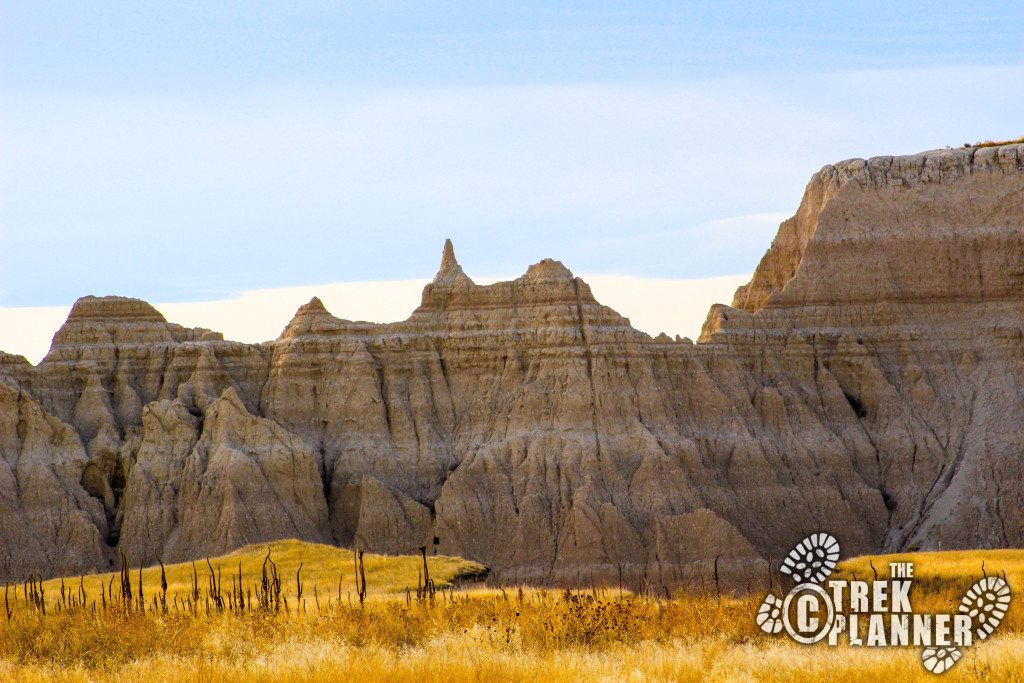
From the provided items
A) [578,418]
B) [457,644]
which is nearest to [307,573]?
[457,644]

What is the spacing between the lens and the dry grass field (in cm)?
2194

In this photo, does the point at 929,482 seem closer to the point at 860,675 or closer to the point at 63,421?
the point at 63,421

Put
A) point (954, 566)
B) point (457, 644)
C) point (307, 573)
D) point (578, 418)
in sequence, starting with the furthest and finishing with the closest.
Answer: point (578, 418), point (307, 573), point (954, 566), point (457, 644)

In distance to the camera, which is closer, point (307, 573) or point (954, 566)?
point (954, 566)

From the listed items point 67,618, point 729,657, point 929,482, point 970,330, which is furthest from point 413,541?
point 729,657

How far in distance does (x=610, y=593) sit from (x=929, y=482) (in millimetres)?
33430

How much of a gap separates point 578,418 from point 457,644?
37.9 m

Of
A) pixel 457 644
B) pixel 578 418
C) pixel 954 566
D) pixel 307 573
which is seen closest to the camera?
pixel 457 644

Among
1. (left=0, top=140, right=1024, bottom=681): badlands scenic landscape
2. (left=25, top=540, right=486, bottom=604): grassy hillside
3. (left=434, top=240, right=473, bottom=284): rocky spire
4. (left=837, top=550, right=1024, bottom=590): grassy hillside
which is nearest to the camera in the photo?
(left=837, top=550, right=1024, bottom=590): grassy hillside

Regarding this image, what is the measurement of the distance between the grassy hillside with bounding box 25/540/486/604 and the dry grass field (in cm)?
711

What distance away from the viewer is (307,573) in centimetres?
4128

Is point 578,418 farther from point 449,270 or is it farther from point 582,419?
point 449,270

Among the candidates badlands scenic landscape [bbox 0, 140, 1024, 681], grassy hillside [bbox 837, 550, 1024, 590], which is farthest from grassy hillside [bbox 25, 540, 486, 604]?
grassy hillside [bbox 837, 550, 1024, 590]

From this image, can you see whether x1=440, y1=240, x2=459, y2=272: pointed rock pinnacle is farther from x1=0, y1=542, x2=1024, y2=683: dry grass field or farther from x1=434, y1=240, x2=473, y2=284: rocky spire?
x1=0, y1=542, x2=1024, y2=683: dry grass field
